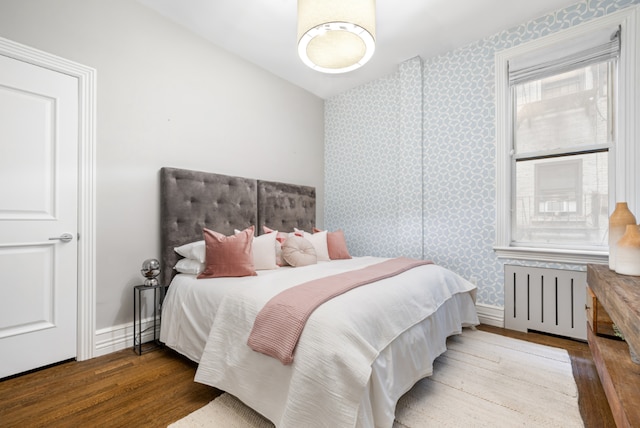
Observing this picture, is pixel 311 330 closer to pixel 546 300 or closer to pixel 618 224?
pixel 618 224

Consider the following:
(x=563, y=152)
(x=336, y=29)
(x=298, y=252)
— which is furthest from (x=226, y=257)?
(x=563, y=152)

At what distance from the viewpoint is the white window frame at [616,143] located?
2186 mm

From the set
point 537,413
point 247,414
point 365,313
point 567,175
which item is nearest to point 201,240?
point 247,414

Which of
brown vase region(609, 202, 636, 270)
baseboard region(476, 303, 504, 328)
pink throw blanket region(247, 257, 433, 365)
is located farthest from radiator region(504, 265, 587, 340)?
pink throw blanket region(247, 257, 433, 365)

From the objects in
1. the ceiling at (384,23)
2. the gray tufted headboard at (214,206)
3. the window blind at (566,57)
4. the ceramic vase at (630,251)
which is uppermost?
the ceiling at (384,23)

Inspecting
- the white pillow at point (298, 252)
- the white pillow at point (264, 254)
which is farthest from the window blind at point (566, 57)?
the white pillow at point (264, 254)

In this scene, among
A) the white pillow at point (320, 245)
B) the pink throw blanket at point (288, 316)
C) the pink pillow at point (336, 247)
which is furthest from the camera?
the pink pillow at point (336, 247)

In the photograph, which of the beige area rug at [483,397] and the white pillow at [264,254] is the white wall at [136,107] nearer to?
the white pillow at [264,254]

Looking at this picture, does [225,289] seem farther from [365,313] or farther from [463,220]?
[463,220]

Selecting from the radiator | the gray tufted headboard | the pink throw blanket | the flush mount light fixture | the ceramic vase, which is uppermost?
the flush mount light fixture

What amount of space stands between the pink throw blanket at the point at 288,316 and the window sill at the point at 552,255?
1.78 meters

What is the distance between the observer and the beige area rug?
1.45m

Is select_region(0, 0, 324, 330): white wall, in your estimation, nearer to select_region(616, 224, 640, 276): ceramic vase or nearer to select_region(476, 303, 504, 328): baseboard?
select_region(476, 303, 504, 328): baseboard

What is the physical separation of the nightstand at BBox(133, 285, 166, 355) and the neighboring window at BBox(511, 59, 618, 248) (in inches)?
130
